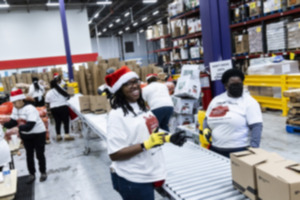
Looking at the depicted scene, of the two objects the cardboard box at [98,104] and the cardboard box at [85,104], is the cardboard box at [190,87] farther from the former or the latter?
the cardboard box at [85,104]

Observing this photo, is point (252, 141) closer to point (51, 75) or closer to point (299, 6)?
point (299, 6)

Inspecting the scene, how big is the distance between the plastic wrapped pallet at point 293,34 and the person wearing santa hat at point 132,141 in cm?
580

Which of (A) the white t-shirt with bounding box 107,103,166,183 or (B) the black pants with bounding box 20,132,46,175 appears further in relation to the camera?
(B) the black pants with bounding box 20,132,46,175

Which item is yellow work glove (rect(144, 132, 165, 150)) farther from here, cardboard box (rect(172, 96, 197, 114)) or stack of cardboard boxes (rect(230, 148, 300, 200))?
cardboard box (rect(172, 96, 197, 114))

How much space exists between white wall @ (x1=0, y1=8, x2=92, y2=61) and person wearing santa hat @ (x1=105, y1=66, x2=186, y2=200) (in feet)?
47.9

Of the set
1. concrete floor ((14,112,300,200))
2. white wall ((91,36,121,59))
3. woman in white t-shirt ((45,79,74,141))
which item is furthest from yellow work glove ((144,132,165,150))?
white wall ((91,36,121,59))

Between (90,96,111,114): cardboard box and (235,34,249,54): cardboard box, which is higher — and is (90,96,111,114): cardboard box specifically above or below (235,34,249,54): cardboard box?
below

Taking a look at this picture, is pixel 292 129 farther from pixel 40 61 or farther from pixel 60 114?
pixel 40 61

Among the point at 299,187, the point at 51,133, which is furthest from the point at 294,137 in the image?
the point at 51,133

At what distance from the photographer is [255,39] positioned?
766 centimetres

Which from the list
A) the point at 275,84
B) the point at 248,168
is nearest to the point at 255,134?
the point at 248,168

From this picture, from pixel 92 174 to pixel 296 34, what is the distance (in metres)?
5.40

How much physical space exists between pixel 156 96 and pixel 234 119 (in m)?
2.43

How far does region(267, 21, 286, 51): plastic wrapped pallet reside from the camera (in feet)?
22.4
